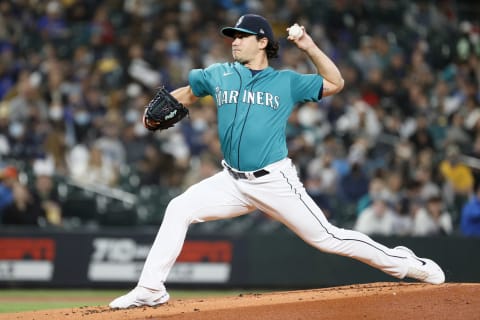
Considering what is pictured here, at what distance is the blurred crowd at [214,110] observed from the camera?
1330 cm

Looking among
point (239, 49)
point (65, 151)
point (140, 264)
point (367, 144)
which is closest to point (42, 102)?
point (65, 151)

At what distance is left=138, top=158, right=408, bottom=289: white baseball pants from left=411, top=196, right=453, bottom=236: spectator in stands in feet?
20.3

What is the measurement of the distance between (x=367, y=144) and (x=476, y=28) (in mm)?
5232

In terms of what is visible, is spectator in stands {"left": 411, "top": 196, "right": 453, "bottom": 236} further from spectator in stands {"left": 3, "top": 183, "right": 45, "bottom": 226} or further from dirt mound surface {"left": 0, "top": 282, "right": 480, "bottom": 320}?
dirt mound surface {"left": 0, "top": 282, "right": 480, "bottom": 320}

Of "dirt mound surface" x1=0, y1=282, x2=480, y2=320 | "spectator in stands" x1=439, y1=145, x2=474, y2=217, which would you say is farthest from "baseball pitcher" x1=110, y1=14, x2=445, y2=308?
"spectator in stands" x1=439, y1=145, x2=474, y2=217

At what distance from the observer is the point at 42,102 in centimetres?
1466

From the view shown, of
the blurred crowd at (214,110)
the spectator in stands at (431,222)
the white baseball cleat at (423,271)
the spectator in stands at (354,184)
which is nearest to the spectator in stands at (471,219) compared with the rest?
the blurred crowd at (214,110)

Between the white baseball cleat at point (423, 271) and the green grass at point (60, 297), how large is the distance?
13.4 feet

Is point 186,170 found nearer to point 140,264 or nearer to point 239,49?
point 140,264

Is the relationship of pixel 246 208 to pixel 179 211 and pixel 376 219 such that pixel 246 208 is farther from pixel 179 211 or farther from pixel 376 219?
pixel 376 219

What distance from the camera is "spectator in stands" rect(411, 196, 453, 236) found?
509 inches

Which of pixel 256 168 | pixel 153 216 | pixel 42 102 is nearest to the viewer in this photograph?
pixel 256 168

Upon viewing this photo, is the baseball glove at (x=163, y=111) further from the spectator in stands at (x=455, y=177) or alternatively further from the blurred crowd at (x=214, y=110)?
the spectator in stands at (x=455, y=177)

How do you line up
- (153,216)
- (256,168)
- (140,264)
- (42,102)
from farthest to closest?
(42,102) < (153,216) < (140,264) < (256,168)
